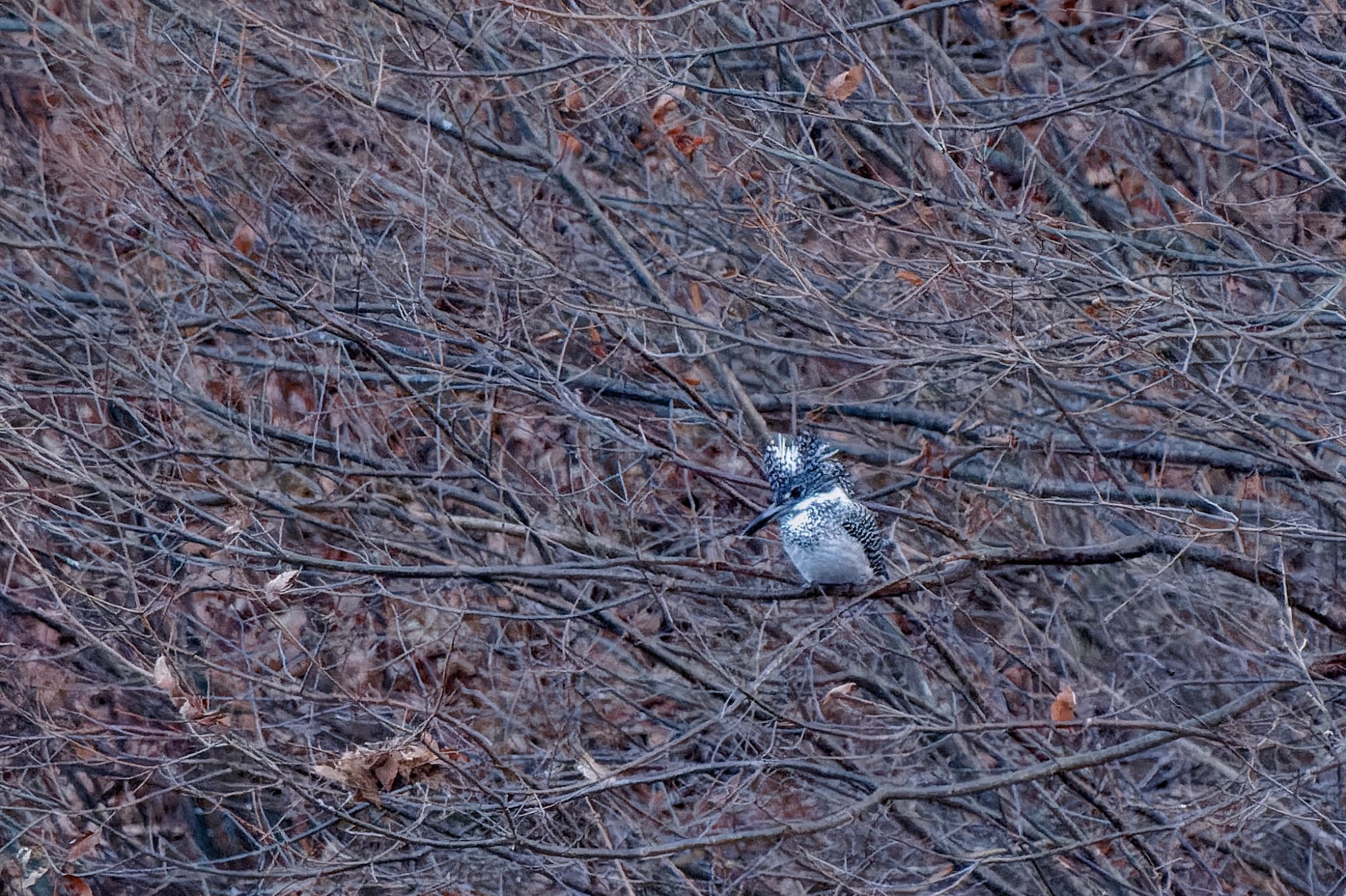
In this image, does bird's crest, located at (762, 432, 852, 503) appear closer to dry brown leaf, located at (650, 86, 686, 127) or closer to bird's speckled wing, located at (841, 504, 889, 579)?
bird's speckled wing, located at (841, 504, 889, 579)

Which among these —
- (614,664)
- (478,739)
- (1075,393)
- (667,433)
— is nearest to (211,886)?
(614,664)

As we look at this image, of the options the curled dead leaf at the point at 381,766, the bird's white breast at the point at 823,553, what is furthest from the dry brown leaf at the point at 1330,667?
the curled dead leaf at the point at 381,766

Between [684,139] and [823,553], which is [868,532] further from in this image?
[684,139]

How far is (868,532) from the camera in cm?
530

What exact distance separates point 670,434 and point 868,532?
1.00 meters

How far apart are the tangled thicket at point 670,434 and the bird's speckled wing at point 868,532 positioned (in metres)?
0.16

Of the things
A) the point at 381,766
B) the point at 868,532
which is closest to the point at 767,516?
the point at 868,532

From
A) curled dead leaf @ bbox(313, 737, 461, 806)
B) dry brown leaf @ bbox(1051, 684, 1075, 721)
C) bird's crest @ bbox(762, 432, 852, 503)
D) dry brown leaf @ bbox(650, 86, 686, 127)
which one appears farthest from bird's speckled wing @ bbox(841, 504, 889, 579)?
curled dead leaf @ bbox(313, 737, 461, 806)

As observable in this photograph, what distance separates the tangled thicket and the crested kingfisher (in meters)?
0.16

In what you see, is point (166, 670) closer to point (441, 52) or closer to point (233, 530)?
point (233, 530)

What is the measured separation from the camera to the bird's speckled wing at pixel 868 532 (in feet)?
17.2

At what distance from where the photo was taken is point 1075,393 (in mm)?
5723

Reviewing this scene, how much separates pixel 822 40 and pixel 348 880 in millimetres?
3336

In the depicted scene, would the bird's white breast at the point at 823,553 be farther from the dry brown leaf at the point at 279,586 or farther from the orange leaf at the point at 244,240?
the orange leaf at the point at 244,240
